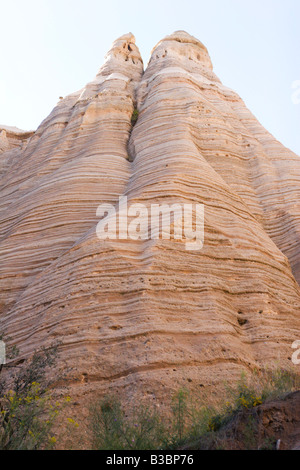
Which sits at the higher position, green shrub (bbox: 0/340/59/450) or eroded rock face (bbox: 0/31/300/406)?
eroded rock face (bbox: 0/31/300/406)

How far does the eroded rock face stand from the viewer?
8625 mm

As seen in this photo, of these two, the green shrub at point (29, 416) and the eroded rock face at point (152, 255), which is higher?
the eroded rock face at point (152, 255)

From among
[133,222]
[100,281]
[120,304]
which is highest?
[133,222]

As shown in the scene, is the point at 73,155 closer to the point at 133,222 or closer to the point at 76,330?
the point at 133,222

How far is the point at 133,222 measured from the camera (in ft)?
38.0

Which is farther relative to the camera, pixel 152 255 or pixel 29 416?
pixel 152 255

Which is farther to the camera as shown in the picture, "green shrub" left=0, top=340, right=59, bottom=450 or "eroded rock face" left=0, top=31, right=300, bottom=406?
"eroded rock face" left=0, top=31, right=300, bottom=406

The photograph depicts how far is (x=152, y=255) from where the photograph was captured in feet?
33.8

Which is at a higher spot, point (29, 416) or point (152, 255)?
point (152, 255)

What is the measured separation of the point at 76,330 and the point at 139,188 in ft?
18.7

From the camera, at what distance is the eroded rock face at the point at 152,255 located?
8625mm

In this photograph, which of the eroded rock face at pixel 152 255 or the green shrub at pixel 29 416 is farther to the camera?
the eroded rock face at pixel 152 255
